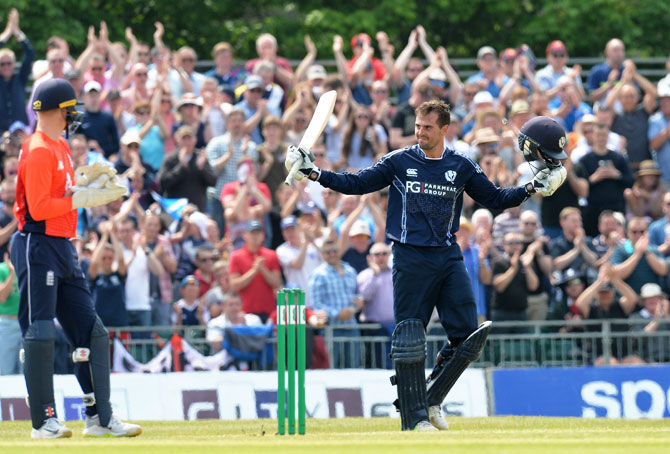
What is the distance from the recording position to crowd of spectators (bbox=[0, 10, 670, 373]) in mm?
17078

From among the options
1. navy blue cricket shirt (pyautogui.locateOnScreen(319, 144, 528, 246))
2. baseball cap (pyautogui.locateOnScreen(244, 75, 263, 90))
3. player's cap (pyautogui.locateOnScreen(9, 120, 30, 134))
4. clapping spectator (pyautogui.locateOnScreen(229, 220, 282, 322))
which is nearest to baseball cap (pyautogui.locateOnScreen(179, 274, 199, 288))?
clapping spectator (pyautogui.locateOnScreen(229, 220, 282, 322))

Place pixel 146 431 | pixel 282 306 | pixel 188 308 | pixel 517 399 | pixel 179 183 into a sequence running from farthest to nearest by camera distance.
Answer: pixel 179 183
pixel 188 308
pixel 517 399
pixel 146 431
pixel 282 306

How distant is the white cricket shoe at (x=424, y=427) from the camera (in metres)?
10.6

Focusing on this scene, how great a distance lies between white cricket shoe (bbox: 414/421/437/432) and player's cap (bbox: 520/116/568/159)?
2406 millimetres

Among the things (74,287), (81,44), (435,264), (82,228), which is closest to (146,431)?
(74,287)

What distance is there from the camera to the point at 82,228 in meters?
18.1

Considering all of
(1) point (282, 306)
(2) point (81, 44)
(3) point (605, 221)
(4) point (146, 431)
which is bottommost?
(4) point (146, 431)

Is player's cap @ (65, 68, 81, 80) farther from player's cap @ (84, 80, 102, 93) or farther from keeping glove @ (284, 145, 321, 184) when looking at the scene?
keeping glove @ (284, 145, 321, 184)

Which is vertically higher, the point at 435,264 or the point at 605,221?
the point at 605,221

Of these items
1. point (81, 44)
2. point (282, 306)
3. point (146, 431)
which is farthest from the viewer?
point (81, 44)

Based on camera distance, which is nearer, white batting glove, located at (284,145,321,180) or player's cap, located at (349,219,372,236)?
white batting glove, located at (284,145,321,180)

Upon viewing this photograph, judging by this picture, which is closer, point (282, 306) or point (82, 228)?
point (282, 306)

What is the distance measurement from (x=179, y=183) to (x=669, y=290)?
23.1 feet

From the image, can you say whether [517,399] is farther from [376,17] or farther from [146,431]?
[376,17]
